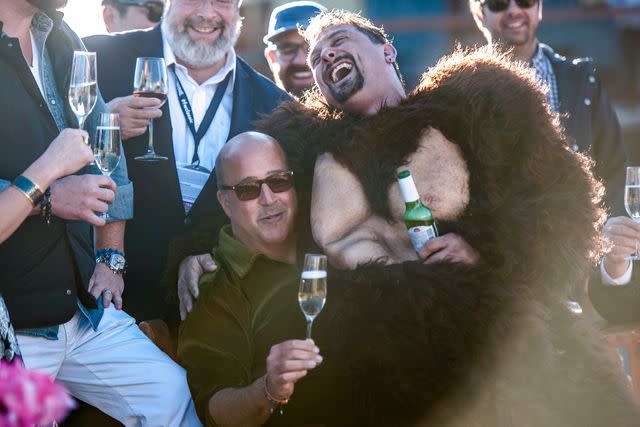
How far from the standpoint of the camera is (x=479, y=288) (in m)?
3.43

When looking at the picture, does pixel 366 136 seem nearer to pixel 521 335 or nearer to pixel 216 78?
pixel 521 335

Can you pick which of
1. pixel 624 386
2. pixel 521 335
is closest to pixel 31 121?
pixel 521 335

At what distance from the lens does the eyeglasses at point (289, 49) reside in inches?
242

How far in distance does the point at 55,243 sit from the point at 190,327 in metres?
0.59

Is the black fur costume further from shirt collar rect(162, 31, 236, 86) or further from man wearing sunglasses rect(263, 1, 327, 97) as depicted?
man wearing sunglasses rect(263, 1, 327, 97)

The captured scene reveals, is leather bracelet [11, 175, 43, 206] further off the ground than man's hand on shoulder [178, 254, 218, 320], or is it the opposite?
leather bracelet [11, 175, 43, 206]

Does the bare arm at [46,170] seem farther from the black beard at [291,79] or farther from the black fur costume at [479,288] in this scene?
the black beard at [291,79]

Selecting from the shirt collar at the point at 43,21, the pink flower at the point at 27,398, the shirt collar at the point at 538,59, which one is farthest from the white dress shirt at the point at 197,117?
the pink flower at the point at 27,398

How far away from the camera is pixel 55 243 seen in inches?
141

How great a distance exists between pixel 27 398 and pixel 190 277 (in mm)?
2067

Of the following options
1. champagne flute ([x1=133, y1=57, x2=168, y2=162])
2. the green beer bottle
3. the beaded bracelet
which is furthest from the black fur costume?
the beaded bracelet

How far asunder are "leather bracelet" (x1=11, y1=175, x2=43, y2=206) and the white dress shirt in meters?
1.65

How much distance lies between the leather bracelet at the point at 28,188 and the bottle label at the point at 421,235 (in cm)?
127

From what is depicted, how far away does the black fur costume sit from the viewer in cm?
336
